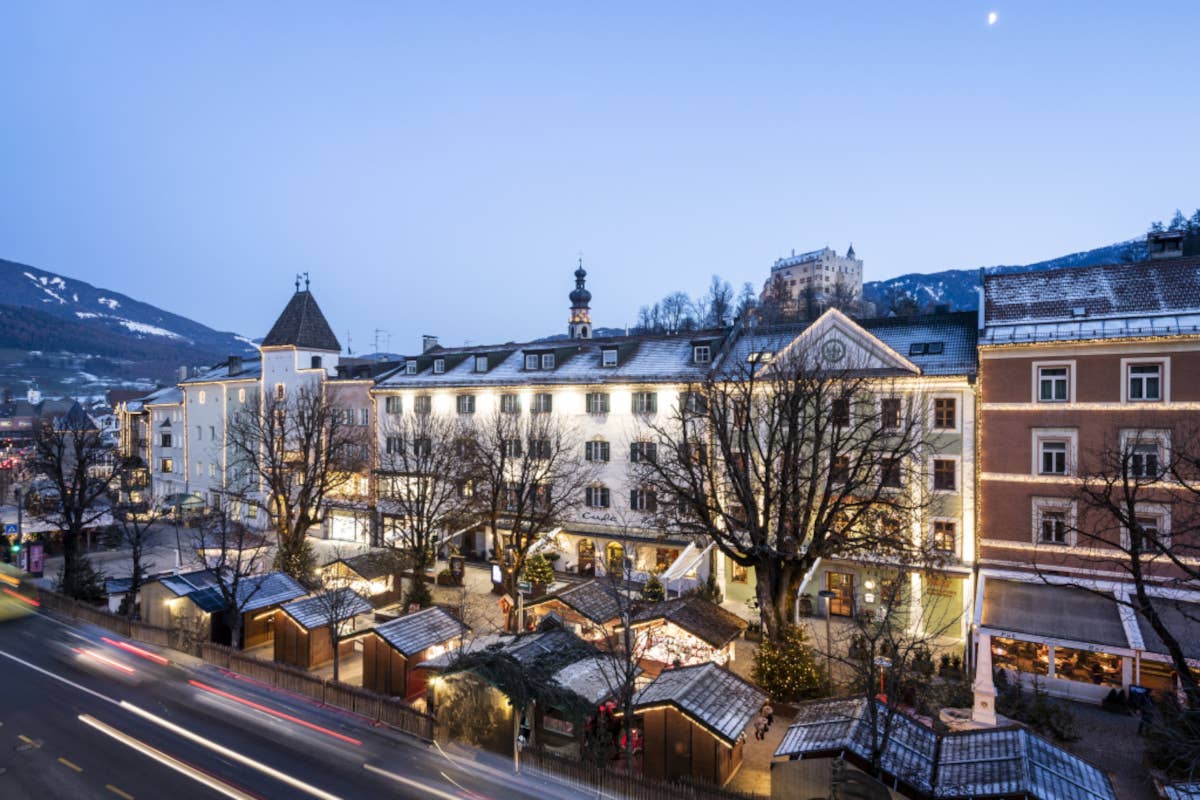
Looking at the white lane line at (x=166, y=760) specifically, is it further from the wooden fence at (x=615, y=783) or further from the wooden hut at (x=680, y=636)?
the wooden hut at (x=680, y=636)

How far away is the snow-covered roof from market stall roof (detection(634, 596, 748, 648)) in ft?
51.4

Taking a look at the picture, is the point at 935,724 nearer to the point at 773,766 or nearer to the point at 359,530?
the point at 773,766

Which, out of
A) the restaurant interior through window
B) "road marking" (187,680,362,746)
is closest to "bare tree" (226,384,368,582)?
"road marking" (187,680,362,746)

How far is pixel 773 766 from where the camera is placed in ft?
49.1

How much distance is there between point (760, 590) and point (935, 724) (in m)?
6.51

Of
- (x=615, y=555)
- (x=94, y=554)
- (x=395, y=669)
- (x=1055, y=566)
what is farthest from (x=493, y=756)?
(x=94, y=554)

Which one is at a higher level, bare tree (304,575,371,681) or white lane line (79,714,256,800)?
bare tree (304,575,371,681)

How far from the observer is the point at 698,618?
24.0 metres

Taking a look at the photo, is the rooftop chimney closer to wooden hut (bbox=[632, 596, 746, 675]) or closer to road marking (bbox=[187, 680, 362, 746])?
wooden hut (bbox=[632, 596, 746, 675])

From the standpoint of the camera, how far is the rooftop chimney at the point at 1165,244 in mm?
29938

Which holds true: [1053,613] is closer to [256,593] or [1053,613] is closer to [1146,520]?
[1146,520]

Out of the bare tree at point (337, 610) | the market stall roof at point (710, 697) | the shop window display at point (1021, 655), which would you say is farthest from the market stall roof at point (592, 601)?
the shop window display at point (1021, 655)

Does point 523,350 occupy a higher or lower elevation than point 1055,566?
higher

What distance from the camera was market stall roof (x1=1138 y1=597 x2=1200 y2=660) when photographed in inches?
806
